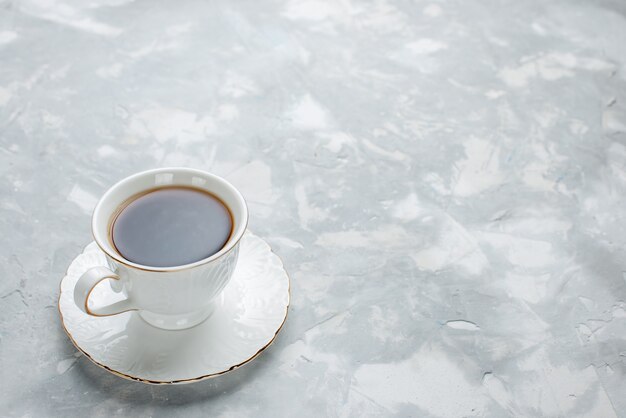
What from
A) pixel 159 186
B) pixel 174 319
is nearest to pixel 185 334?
pixel 174 319

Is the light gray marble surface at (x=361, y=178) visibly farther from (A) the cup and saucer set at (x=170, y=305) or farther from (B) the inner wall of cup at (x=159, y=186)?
(B) the inner wall of cup at (x=159, y=186)

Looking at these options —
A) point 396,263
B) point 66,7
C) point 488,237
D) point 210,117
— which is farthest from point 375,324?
point 66,7

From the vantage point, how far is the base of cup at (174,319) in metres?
0.67

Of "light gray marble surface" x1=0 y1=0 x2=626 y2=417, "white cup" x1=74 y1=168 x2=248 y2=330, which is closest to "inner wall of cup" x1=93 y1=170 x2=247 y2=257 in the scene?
"white cup" x1=74 y1=168 x2=248 y2=330

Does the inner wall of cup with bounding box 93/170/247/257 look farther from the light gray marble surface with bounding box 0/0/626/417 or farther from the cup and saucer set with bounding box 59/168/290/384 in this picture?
the light gray marble surface with bounding box 0/0/626/417

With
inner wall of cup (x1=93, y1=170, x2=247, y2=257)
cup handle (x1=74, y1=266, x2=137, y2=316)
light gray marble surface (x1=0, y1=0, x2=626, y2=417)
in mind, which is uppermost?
inner wall of cup (x1=93, y1=170, x2=247, y2=257)

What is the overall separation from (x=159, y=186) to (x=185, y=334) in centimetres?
15

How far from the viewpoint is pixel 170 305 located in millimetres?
646

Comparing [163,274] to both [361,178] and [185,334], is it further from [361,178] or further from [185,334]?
[361,178]

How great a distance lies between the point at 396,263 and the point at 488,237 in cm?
13

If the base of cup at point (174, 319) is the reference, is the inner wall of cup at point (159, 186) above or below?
above

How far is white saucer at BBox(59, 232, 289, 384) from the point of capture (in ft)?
2.11

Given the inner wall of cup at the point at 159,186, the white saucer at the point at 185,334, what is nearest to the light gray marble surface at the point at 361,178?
the white saucer at the point at 185,334

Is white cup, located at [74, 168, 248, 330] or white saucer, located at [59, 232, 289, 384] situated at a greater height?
white cup, located at [74, 168, 248, 330]
